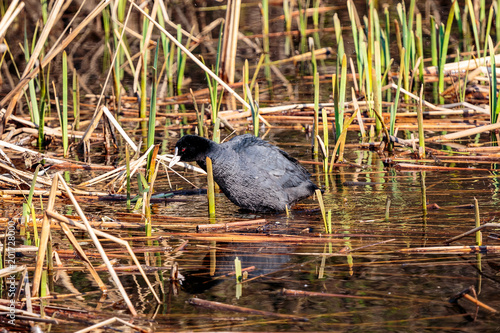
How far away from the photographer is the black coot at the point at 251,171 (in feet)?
15.2

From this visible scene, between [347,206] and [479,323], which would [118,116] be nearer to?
[347,206]

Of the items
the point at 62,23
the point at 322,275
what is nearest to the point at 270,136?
A: the point at 322,275

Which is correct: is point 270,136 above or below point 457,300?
above

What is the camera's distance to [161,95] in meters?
8.41

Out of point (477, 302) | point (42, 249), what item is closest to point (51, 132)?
point (42, 249)

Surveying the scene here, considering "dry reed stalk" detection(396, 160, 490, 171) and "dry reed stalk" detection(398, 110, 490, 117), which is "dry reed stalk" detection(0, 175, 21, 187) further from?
"dry reed stalk" detection(398, 110, 490, 117)

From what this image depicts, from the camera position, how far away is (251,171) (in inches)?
183

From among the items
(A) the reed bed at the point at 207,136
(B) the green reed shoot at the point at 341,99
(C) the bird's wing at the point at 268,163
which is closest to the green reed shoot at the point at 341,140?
(A) the reed bed at the point at 207,136

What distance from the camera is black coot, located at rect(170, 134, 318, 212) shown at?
15.2 ft

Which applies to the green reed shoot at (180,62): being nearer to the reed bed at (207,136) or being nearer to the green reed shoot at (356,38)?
the reed bed at (207,136)

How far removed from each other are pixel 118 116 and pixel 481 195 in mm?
4179

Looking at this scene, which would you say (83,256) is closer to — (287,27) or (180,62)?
(180,62)

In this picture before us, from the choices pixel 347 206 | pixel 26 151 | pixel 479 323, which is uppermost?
pixel 26 151

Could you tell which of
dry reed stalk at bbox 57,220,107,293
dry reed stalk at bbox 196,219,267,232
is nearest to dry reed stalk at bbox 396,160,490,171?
dry reed stalk at bbox 196,219,267,232
